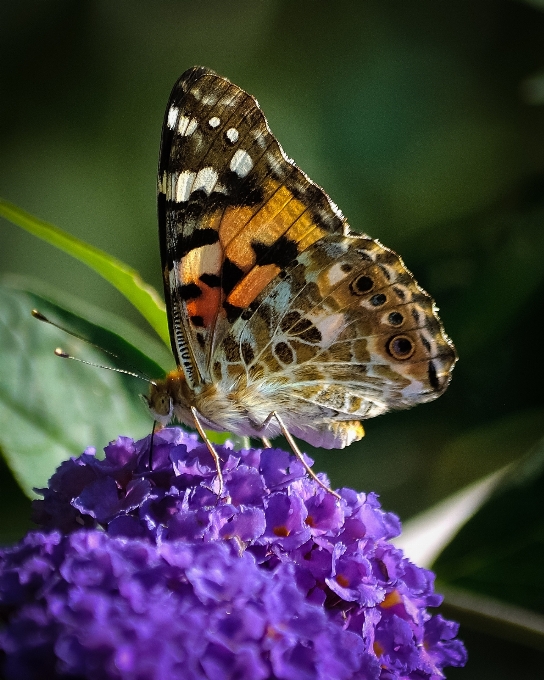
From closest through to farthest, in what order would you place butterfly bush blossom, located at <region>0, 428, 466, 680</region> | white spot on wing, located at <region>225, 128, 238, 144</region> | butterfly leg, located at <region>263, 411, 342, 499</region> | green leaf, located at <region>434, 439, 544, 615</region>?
1. butterfly bush blossom, located at <region>0, 428, 466, 680</region>
2. butterfly leg, located at <region>263, 411, 342, 499</region>
3. white spot on wing, located at <region>225, 128, 238, 144</region>
4. green leaf, located at <region>434, 439, 544, 615</region>

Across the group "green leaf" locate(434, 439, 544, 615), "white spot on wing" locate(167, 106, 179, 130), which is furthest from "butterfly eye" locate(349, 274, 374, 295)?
"green leaf" locate(434, 439, 544, 615)

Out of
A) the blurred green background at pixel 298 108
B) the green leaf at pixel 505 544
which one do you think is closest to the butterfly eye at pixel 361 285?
the green leaf at pixel 505 544

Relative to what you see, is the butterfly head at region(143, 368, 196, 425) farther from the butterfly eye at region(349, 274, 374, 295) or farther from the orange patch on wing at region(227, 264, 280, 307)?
the butterfly eye at region(349, 274, 374, 295)

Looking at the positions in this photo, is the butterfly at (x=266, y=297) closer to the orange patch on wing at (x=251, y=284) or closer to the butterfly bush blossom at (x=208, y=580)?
the orange patch on wing at (x=251, y=284)

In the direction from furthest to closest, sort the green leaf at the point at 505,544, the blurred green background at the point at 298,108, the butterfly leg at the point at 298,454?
the blurred green background at the point at 298,108, the green leaf at the point at 505,544, the butterfly leg at the point at 298,454

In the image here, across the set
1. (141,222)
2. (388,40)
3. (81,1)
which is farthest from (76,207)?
(388,40)

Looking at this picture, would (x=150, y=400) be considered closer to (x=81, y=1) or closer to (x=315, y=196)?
(x=315, y=196)

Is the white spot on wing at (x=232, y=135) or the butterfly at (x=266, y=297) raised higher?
the white spot on wing at (x=232, y=135)
